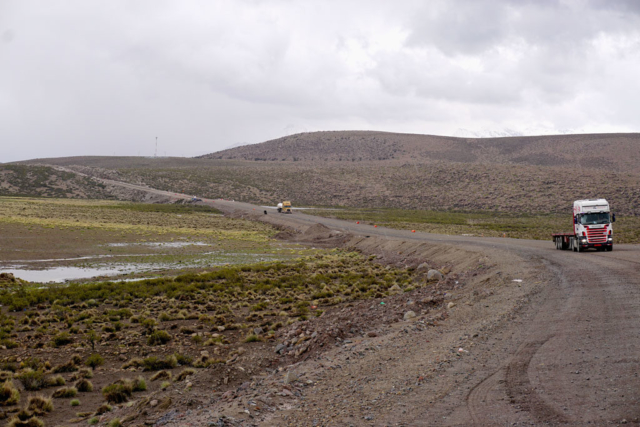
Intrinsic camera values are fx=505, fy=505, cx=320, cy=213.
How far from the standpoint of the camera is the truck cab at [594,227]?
30531mm

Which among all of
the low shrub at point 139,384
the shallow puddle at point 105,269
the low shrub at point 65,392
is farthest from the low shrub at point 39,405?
the shallow puddle at point 105,269

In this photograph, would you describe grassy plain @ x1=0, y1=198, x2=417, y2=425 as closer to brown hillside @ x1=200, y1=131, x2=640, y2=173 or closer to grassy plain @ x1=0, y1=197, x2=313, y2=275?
grassy plain @ x1=0, y1=197, x2=313, y2=275

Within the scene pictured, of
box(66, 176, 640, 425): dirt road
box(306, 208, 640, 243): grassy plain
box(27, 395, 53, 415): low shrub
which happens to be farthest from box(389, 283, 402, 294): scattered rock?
box(306, 208, 640, 243): grassy plain

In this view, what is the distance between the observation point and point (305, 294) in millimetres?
24891

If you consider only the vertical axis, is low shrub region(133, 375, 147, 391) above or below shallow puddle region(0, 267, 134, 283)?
below

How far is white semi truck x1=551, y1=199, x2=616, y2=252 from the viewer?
1202 inches

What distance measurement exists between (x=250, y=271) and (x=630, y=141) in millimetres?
174493

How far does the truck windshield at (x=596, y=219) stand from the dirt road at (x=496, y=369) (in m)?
13.9

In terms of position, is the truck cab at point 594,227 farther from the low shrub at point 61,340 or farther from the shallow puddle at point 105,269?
the low shrub at point 61,340

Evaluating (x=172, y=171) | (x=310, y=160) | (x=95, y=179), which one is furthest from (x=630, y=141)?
(x=95, y=179)

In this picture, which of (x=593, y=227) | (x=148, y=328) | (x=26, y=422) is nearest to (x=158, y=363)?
(x=148, y=328)

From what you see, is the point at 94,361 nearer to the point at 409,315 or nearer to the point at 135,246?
the point at 409,315

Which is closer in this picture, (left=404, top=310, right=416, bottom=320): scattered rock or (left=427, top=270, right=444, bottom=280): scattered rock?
(left=404, top=310, right=416, bottom=320): scattered rock

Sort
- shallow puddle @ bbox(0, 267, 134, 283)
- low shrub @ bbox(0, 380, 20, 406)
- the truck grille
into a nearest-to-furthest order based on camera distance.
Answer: low shrub @ bbox(0, 380, 20, 406)
shallow puddle @ bbox(0, 267, 134, 283)
the truck grille
